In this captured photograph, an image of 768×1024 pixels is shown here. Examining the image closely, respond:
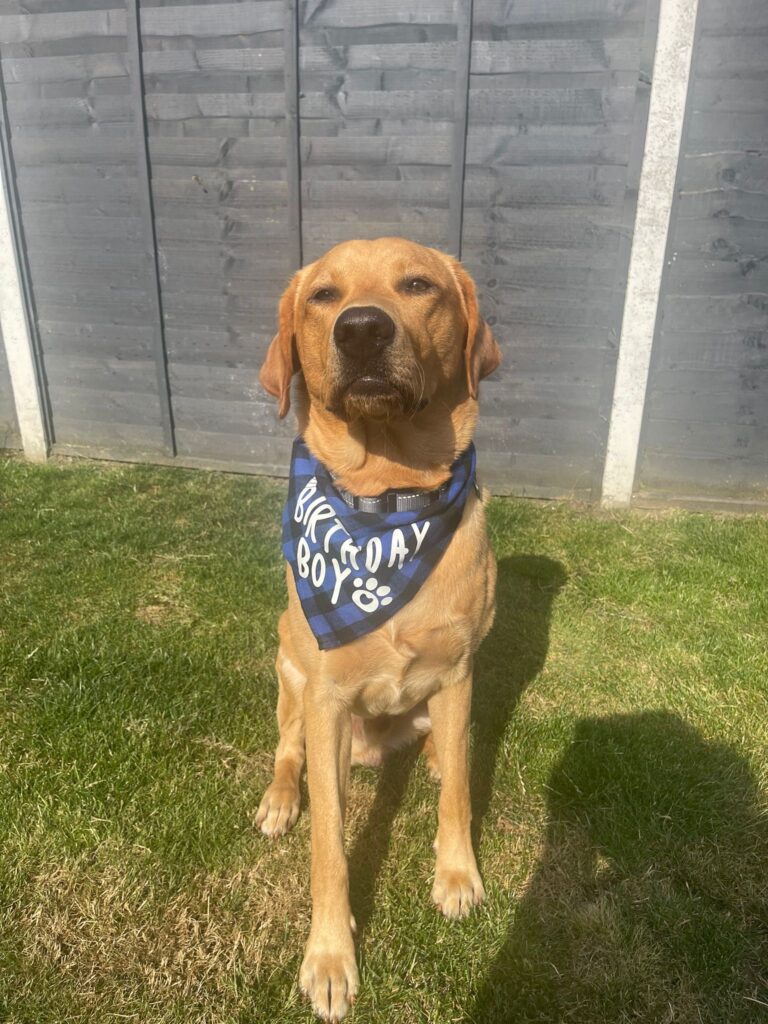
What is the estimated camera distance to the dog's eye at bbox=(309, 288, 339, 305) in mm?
2115

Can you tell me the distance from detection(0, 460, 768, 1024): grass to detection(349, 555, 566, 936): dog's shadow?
13mm

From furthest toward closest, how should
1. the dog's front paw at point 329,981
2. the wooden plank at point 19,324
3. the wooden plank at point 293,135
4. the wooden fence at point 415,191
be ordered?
the wooden plank at point 19,324
the wooden plank at point 293,135
the wooden fence at point 415,191
the dog's front paw at point 329,981

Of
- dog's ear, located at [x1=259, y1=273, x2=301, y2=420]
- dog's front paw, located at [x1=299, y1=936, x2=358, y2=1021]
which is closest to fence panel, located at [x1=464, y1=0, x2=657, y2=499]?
dog's ear, located at [x1=259, y1=273, x2=301, y2=420]

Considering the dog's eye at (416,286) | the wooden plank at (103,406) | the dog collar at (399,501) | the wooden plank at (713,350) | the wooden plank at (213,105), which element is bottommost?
the wooden plank at (103,406)

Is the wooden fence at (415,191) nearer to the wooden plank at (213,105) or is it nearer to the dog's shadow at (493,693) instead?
the wooden plank at (213,105)

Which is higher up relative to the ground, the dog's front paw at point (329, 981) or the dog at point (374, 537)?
the dog at point (374, 537)

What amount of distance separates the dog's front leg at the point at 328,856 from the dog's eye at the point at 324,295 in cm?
117

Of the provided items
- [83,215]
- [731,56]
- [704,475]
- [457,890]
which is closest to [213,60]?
[83,215]

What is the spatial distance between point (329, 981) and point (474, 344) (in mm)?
1890

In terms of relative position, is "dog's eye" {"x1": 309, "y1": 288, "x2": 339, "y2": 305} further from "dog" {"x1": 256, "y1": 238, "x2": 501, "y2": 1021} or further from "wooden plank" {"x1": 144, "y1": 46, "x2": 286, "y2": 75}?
"wooden plank" {"x1": 144, "y1": 46, "x2": 286, "y2": 75}

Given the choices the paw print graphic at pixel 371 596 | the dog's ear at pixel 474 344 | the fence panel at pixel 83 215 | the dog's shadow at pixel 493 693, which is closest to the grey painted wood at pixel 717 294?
the dog's shadow at pixel 493 693

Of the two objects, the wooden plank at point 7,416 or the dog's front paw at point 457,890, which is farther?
the wooden plank at point 7,416

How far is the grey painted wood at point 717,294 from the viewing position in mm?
4281

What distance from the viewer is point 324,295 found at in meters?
2.13
